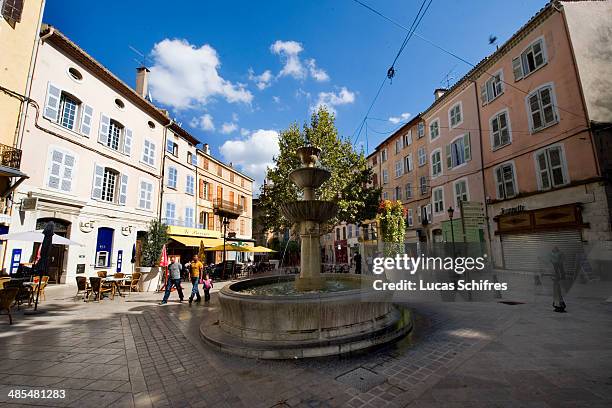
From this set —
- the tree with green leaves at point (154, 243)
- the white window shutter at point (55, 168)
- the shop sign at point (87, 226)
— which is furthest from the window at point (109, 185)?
the tree with green leaves at point (154, 243)

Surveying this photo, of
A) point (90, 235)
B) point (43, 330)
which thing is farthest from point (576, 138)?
point (90, 235)

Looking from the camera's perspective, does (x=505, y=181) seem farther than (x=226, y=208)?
No

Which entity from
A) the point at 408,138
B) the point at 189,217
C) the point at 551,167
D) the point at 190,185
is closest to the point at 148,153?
the point at 190,185

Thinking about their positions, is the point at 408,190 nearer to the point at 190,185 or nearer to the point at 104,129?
the point at 190,185

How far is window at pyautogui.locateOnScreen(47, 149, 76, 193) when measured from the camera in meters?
13.0

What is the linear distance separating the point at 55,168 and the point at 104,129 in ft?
12.4

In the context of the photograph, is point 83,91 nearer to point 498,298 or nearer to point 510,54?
point 498,298

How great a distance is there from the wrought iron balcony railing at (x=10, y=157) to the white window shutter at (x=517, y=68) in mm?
23775

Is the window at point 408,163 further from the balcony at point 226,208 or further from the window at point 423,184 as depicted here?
the balcony at point 226,208

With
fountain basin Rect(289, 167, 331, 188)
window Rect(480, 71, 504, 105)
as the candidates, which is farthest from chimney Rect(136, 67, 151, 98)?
window Rect(480, 71, 504, 105)

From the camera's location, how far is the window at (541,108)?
43.5 feet

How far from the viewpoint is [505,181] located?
1560 centimetres

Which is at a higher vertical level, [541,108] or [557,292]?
[541,108]

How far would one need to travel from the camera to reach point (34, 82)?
12578mm
